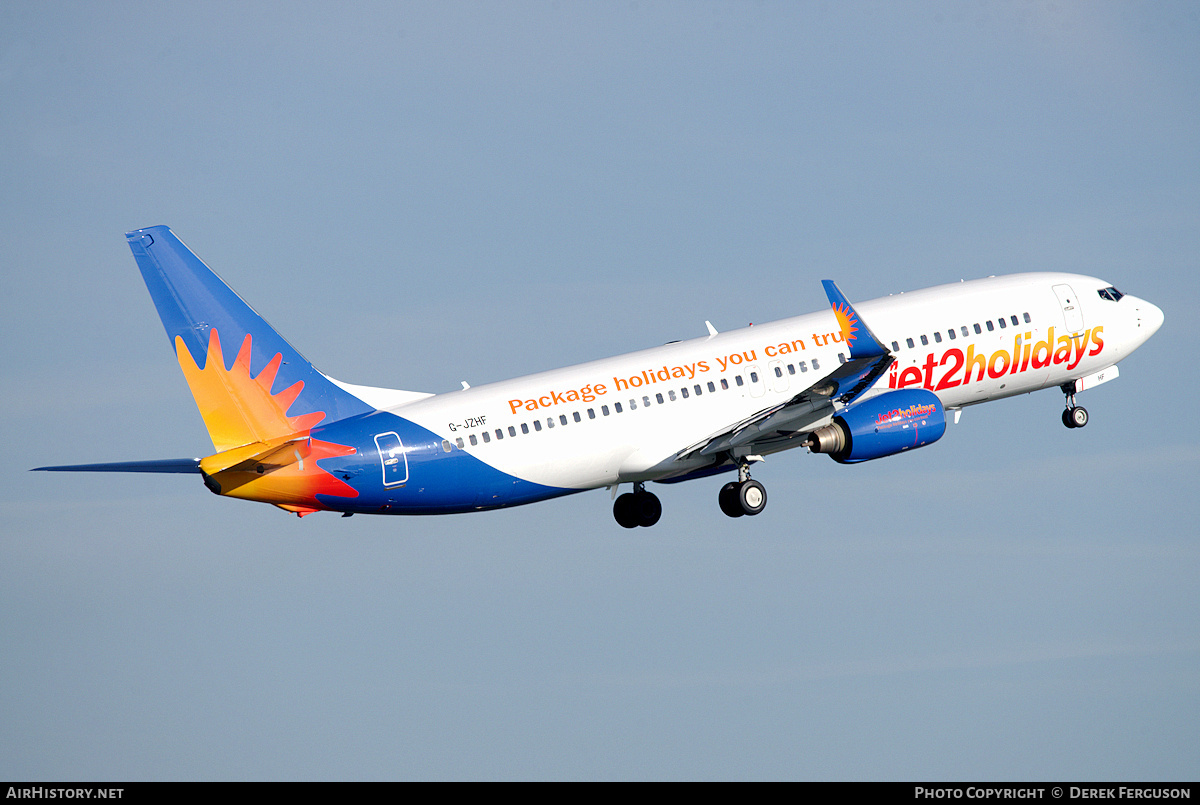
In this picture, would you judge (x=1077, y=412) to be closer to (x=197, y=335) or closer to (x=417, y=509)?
(x=417, y=509)

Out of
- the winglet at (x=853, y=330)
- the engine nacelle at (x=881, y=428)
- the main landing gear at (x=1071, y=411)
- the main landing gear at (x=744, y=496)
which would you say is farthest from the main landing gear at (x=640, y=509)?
the main landing gear at (x=1071, y=411)

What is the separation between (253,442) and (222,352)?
2.53m

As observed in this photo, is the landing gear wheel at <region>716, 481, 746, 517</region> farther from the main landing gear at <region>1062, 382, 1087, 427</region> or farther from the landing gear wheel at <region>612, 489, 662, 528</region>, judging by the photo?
the main landing gear at <region>1062, 382, 1087, 427</region>

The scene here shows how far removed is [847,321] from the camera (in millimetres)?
42781

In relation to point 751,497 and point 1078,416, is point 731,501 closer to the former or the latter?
point 751,497

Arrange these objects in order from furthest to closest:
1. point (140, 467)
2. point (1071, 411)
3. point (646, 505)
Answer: point (1071, 411) → point (646, 505) → point (140, 467)

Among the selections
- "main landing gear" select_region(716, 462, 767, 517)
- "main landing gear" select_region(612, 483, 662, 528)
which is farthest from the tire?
"main landing gear" select_region(716, 462, 767, 517)

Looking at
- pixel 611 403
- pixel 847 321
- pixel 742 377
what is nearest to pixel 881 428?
pixel 847 321

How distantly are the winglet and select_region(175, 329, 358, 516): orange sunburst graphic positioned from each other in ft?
44.7

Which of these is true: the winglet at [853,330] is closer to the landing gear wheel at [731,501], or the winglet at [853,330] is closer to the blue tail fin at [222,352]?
the landing gear wheel at [731,501]

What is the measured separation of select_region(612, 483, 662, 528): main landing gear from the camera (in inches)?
1970

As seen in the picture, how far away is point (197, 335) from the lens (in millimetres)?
41031

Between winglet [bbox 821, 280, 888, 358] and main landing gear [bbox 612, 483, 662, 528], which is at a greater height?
winglet [bbox 821, 280, 888, 358]
